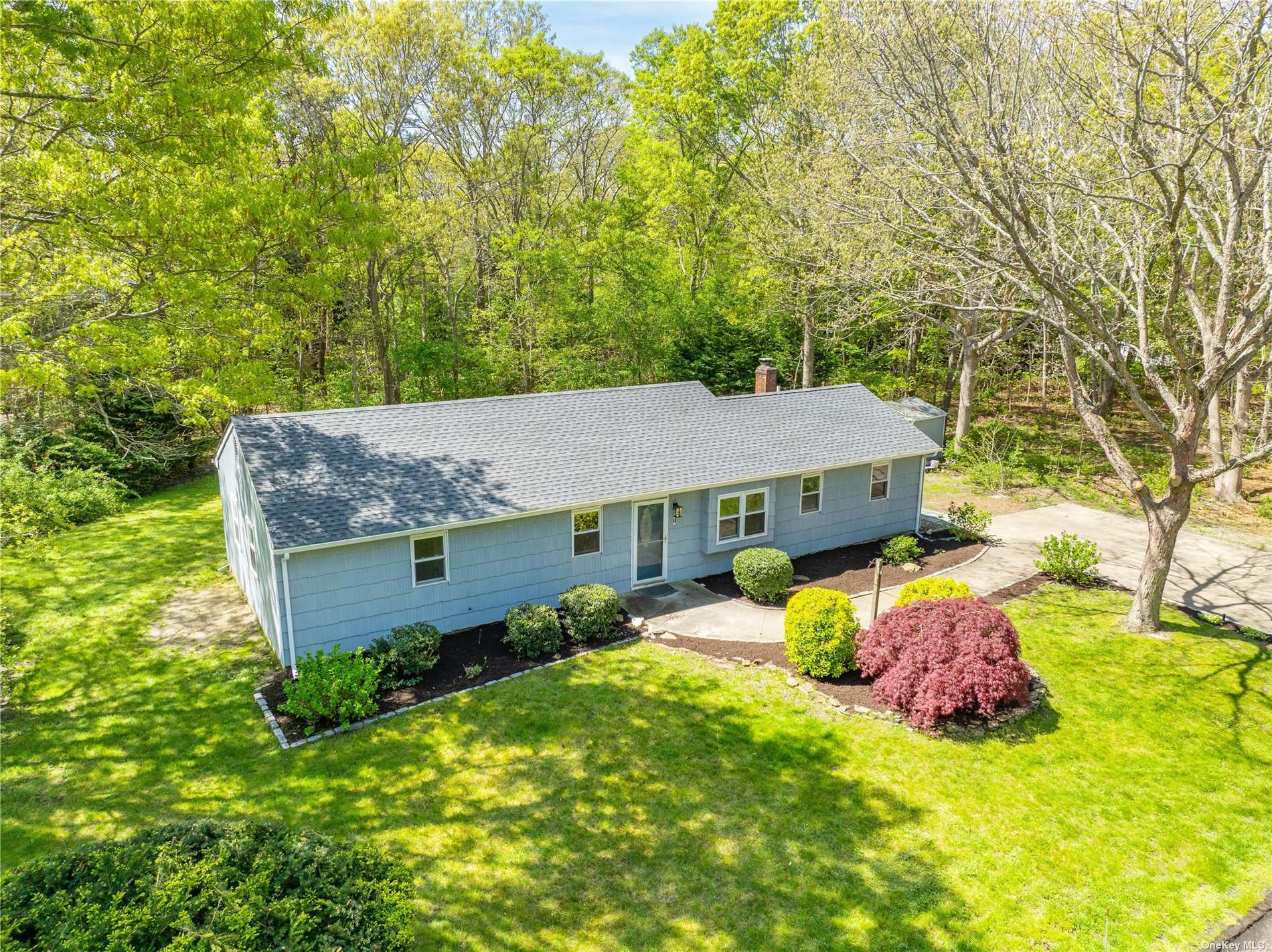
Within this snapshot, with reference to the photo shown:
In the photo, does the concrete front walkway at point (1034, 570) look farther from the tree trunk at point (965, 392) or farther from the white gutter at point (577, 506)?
the tree trunk at point (965, 392)

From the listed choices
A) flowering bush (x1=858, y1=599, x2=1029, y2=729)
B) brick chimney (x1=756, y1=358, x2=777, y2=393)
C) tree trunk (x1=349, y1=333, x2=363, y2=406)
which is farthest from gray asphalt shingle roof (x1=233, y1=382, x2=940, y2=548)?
tree trunk (x1=349, y1=333, x2=363, y2=406)

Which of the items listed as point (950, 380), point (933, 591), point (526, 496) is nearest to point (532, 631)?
point (526, 496)

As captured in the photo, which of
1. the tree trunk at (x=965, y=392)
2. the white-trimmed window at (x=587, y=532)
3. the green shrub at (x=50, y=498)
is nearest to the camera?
the green shrub at (x=50, y=498)

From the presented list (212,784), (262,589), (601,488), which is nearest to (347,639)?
(262,589)

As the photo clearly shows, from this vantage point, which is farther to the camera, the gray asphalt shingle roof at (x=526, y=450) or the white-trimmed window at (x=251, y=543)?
the white-trimmed window at (x=251, y=543)

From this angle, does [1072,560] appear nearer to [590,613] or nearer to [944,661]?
[944,661]

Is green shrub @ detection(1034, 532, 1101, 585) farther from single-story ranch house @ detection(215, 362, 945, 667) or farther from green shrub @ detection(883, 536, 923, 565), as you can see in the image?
single-story ranch house @ detection(215, 362, 945, 667)

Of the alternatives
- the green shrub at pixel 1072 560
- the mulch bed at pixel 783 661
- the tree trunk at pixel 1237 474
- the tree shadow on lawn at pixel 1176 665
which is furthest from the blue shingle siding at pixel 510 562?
the tree trunk at pixel 1237 474
